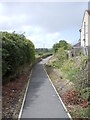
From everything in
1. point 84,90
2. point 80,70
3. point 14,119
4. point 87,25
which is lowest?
point 14,119

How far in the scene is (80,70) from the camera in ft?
36.9

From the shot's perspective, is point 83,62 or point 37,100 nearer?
point 37,100

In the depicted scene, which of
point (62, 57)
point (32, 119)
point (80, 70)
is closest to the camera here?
point (32, 119)

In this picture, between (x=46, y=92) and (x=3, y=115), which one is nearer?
(x=3, y=115)

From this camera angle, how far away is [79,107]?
28.6 ft

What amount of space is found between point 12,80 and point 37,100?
6829 mm

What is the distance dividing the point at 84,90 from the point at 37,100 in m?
2.10

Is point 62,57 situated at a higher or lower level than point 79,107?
higher

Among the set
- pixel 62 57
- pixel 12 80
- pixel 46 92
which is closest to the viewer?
pixel 46 92

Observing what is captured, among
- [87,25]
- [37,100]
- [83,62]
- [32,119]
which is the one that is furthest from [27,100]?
[87,25]

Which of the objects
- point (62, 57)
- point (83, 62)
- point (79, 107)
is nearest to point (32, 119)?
point (79, 107)

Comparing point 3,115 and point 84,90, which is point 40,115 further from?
point 84,90

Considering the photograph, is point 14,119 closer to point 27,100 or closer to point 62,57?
point 27,100

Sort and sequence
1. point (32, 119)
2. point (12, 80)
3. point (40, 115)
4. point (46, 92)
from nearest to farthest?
1. point (32, 119)
2. point (40, 115)
3. point (46, 92)
4. point (12, 80)
